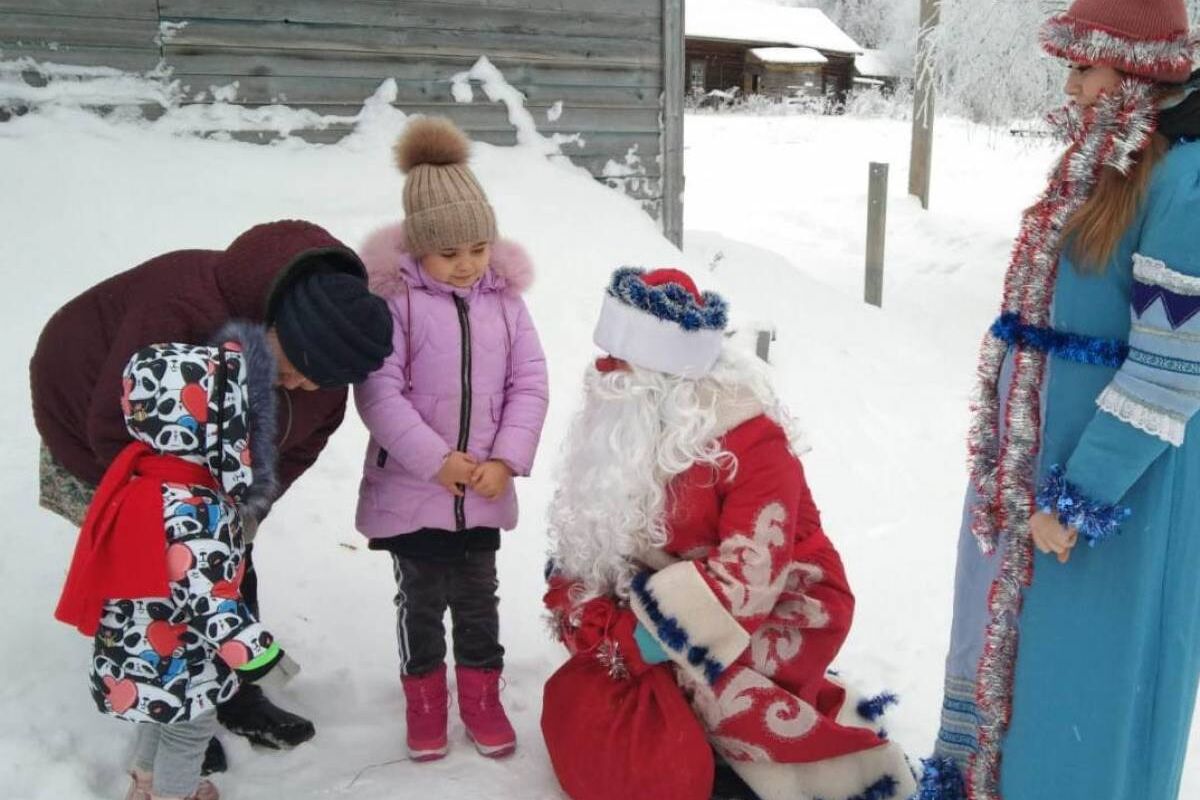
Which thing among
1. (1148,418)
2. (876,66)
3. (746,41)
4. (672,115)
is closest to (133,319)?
(1148,418)

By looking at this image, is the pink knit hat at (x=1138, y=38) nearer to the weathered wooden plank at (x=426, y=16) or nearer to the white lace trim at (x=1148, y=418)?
the white lace trim at (x=1148, y=418)

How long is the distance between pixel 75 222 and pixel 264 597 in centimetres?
264

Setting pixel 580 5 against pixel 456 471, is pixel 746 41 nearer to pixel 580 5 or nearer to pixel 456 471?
pixel 580 5

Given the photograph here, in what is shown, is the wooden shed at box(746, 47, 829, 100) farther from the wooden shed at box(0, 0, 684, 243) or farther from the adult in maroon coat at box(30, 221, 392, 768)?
the adult in maroon coat at box(30, 221, 392, 768)

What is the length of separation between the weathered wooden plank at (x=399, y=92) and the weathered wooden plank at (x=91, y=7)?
0.35 meters

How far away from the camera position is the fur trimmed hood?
2.62 metres

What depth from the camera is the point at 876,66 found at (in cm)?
3306

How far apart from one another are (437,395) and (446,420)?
7 cm

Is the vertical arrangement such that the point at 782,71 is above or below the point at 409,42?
below

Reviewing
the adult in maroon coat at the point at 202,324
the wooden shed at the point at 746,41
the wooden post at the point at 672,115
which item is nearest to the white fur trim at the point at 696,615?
the adult in maroon coat at the point at 202,324

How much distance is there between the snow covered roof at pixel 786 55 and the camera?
2822 centimetres

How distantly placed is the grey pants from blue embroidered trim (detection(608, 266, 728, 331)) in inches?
52.6

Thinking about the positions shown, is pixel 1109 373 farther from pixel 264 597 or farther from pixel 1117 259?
pixel 264 597

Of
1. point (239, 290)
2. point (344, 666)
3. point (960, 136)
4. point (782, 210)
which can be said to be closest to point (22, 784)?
point (344, 666)
